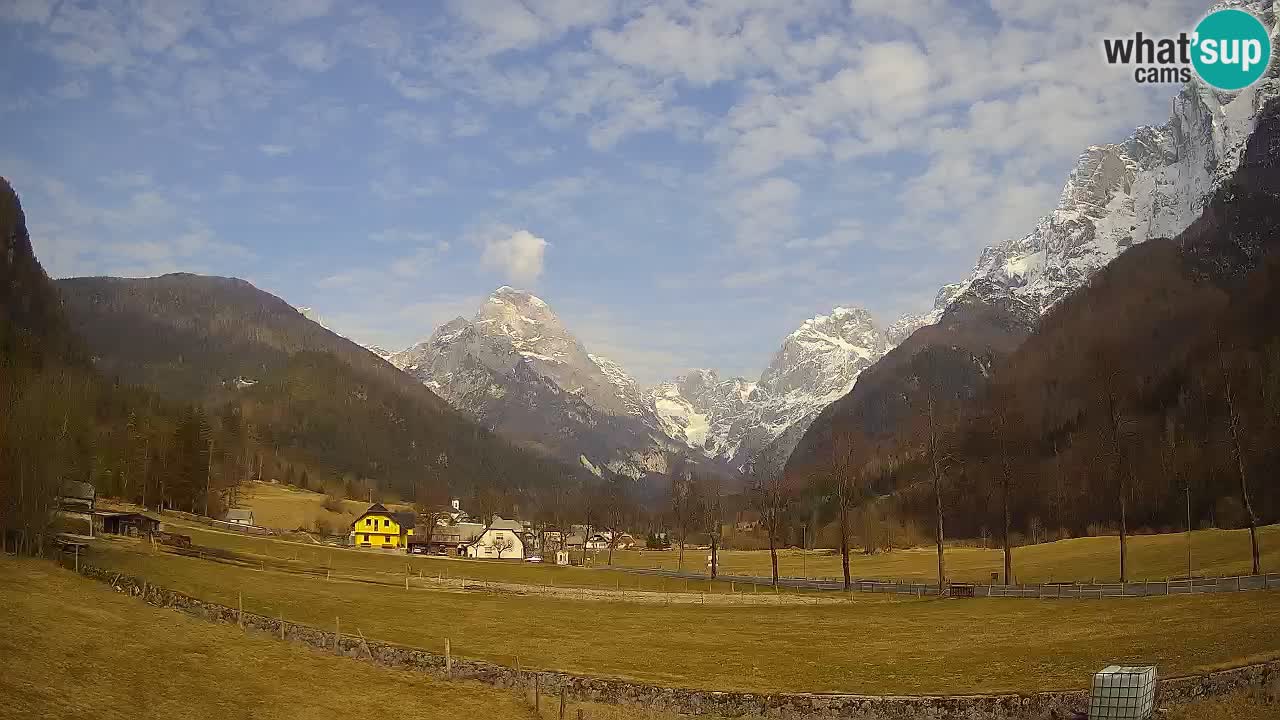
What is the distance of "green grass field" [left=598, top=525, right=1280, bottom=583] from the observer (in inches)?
3206

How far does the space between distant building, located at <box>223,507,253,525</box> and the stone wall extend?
4395 inches

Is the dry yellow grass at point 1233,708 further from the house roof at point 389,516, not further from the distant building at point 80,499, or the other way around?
the house roof at point 389,516

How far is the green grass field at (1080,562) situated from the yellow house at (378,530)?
49654 millimetres

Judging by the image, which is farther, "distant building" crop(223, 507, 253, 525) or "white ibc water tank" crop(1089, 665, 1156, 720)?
"distant building" crop(223, 507, 253, 525)

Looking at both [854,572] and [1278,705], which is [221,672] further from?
[854,572]

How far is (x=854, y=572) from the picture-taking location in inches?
5492

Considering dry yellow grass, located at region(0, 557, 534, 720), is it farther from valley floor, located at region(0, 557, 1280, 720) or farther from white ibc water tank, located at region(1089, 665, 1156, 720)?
white ibc water tank, located at region(1089, 665, 1156, 720)

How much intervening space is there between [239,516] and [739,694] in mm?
143997

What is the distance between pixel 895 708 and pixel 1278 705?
13353 mm

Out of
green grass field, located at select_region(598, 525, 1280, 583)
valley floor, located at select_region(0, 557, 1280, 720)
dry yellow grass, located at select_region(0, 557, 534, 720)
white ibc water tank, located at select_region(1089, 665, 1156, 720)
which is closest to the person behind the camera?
white ibc water tank, located at select_region(1089, 665, 1156, 720)

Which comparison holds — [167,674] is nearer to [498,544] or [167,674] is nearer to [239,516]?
[239,516]

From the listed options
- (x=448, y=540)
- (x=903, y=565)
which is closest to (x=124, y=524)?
(x=448, y=540)

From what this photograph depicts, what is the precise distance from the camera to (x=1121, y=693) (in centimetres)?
3170

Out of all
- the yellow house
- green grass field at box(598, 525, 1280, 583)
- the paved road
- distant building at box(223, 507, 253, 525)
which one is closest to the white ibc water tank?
the paved road
